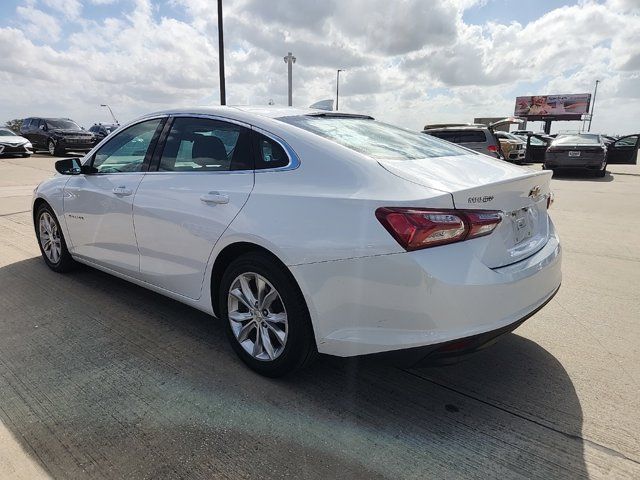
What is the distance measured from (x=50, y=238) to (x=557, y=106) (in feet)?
253

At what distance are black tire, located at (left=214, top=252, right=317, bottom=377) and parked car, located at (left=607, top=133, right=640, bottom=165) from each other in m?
19.4

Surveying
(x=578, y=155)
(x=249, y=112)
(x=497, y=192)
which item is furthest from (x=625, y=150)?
(x=249, y=112)

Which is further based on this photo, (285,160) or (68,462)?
(285,160)

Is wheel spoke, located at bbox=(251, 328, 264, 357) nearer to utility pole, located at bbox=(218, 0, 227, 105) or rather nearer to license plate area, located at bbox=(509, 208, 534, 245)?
license plate area, located at bbox=(509, 208, 534, 245)

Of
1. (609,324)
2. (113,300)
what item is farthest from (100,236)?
(609,324)

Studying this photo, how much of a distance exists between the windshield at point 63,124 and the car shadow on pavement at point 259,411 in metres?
21.6

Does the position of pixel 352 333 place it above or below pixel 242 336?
above

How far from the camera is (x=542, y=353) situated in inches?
129

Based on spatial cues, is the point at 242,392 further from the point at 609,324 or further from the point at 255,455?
the point at 609,324

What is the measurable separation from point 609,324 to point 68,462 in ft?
12.1

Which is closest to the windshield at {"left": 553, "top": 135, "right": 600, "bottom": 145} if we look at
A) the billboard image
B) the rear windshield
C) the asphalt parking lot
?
the asphalt parking lot

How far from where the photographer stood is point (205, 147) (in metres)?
3.25

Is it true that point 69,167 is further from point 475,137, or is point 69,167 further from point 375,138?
point 475,137

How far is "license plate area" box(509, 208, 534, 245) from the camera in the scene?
255cm
